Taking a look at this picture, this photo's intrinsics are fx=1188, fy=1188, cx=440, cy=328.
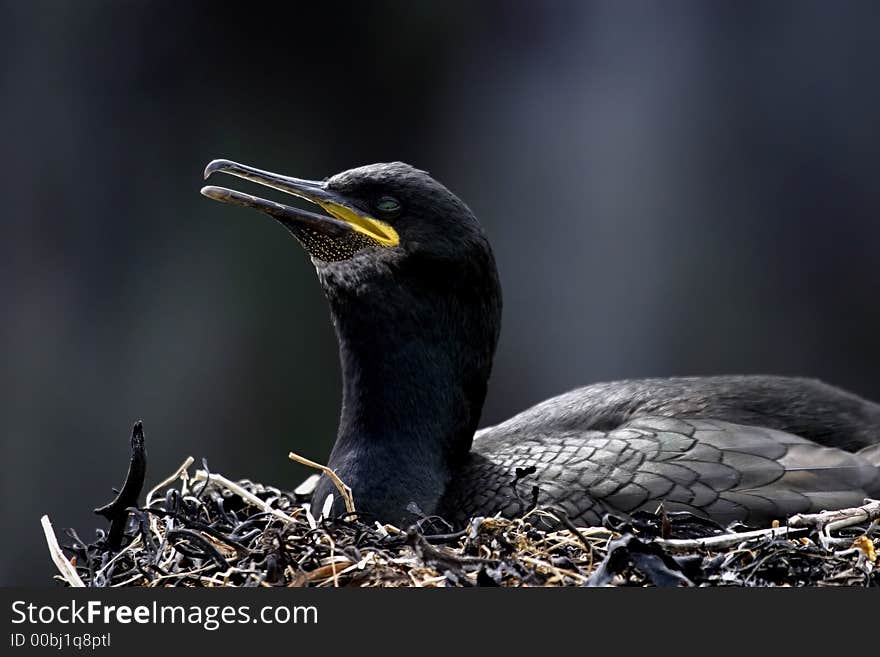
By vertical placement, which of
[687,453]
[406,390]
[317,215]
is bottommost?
[687,453]

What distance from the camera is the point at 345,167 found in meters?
6.88

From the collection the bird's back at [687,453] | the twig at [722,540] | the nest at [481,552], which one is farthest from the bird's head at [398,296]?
the twig at [722,540]

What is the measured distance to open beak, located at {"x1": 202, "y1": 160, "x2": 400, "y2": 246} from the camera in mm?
3301

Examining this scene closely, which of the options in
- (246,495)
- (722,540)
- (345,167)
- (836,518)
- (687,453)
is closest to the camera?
(722,540)

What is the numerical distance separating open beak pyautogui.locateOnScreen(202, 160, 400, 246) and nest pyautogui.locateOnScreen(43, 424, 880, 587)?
2.75ft

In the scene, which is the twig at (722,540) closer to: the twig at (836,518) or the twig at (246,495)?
the twig at (836,518)

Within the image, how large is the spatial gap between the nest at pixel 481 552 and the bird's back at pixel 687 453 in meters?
0.16

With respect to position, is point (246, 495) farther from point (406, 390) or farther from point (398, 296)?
point (398, 296)

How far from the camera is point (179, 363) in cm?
657

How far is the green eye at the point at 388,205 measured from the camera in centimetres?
336

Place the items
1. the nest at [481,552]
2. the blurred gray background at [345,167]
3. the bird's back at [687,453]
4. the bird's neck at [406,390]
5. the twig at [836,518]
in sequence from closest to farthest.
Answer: the nest at [481,552], the twig at [836,518], the bird's back at [687,453], the bird's neck at [406,390], the blurred gray background at [345,167]

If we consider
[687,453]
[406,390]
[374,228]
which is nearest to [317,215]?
[374,228]

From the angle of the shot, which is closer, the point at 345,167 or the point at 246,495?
the point at 246,495

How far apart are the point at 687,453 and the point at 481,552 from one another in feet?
2.59
